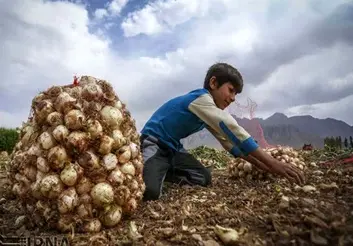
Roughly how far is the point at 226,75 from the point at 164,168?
149 cm

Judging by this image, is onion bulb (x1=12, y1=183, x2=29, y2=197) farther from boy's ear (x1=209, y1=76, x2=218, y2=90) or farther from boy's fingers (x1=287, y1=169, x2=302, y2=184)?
boy's ear (x1=209, y1=76, x2=218, y2=90)

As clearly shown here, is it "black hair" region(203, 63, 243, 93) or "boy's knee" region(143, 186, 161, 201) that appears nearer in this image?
"boy's knee" region(143, 186, 161, 201)

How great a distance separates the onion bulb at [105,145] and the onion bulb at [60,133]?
29 cm

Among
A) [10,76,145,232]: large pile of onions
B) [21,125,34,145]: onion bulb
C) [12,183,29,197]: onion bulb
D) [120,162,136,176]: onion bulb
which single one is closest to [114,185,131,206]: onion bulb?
[10,76,145,232]: large pile of onions

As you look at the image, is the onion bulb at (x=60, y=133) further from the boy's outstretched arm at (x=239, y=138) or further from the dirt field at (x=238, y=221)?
the boy's outstretched arm at (x=239, y=138)

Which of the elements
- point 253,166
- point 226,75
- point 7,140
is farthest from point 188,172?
point 7,140

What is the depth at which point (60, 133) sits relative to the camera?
3.18 meters

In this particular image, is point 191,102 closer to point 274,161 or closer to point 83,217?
point 274,161

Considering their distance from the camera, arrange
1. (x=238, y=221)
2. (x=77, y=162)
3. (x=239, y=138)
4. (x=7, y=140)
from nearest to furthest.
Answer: (x=238, y=221), (x=77, y=162), (x=239, y=138), (x=7, y=140)

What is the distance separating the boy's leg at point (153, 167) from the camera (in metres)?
4.62

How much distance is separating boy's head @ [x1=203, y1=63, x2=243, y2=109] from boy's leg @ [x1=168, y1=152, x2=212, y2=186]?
106cm

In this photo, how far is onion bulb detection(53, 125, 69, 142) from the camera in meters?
3.18

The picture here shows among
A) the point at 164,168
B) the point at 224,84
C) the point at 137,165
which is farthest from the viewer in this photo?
the point at 224,84

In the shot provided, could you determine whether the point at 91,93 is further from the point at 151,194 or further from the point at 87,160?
the point at 151,194
